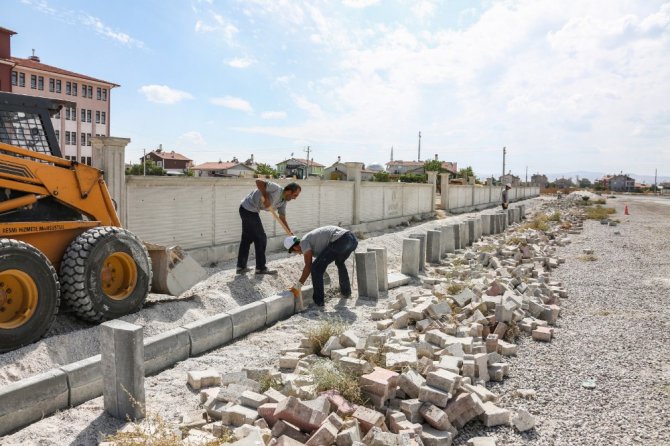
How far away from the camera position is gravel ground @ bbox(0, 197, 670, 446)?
12.7 ft

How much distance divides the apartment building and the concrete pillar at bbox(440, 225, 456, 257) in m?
35.4

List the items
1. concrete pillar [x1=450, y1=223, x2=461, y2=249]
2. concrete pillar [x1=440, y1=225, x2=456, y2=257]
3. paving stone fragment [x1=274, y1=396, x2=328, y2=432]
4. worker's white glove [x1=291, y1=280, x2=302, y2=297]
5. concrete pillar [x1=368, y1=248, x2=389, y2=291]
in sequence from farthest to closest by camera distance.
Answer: concrete pillar [x1=450, y1=223, x2=461, y2=249] → concrete pillar [x1=440, y1=225, x2=456, y2=257] → concrete pillar [x1=368, y1=248, x2=389, y2=291] → worker's white glove [x1=291, y1=280, x2=302, y2=297] → paving stone fragment [x1=274, y1=396, x2=328, y2=432]

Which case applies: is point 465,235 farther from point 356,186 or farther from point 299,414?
point 299,414

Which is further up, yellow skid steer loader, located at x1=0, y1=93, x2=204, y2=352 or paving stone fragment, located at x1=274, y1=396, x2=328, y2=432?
yellow skid steer loader, located at x1=0, y1=93, x2=204, y2=352

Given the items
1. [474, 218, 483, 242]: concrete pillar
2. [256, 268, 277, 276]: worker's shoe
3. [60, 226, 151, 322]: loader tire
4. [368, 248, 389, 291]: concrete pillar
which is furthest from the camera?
[474, 218, 483, 242]: concrete pillar

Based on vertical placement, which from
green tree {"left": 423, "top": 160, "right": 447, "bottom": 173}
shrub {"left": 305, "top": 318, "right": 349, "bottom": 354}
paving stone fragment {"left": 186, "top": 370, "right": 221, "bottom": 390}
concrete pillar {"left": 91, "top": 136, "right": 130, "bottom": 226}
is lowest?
paving stone fragment {"left": 186, "top": 370, "right": 221, "bottom": 390}

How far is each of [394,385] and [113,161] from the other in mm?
5438

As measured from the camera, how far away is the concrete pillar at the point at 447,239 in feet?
42.1

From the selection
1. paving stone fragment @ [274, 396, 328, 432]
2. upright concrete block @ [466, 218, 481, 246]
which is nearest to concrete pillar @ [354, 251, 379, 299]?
paving stone fragment @ [274, 396, 328, 432]

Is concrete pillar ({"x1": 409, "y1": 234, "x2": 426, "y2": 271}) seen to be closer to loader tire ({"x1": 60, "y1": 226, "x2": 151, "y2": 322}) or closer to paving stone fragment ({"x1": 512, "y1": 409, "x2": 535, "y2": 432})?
loader tire ({"x1": 60, "y1": 226, "x2": 151, "y2": 322})

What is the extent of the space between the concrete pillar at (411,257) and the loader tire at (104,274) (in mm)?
5333

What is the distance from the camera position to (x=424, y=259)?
35.4 feet

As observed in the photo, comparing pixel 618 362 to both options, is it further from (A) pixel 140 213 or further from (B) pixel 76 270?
(A) pixel 140 213

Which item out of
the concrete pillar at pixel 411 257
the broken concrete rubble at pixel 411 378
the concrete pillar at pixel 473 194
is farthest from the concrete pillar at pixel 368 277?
the concrete pillar at pixel 473 194
